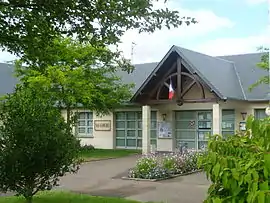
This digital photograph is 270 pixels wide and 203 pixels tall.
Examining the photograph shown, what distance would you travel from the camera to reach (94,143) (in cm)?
2909

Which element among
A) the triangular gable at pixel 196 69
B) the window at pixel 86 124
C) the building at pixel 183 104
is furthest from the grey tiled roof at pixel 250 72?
the window at pixel 86 124

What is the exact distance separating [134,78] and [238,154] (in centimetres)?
2608

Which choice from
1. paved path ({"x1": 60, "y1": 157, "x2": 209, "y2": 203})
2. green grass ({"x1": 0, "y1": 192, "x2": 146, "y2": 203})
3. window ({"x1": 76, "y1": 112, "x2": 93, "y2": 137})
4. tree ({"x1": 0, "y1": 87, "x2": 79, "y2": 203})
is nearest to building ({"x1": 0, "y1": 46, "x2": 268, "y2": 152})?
window ({"x1": 76, "y1": 112, "x2": 93, "y2": 137})

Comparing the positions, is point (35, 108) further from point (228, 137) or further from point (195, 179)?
point (195, 179)

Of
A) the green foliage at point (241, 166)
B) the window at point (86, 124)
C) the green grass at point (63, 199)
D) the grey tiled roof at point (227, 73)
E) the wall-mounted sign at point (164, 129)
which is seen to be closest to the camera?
the green foliage at point (241, 166)

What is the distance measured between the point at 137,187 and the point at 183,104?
1282 cm

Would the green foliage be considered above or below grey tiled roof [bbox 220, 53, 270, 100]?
below

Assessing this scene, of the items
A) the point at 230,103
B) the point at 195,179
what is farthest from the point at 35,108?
the point at 230,103

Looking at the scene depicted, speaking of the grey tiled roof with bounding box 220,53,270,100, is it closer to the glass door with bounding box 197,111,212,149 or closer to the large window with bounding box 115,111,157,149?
the glass door with bounding box 197,111,212,149

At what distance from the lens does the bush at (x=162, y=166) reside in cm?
1375

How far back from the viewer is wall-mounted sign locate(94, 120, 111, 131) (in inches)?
1119

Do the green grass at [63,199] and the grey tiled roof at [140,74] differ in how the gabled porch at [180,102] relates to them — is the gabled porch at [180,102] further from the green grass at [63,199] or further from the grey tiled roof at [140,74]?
the green grass at [63,199]

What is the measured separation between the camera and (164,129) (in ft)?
83.7

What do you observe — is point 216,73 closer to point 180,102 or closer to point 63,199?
point 180,102
